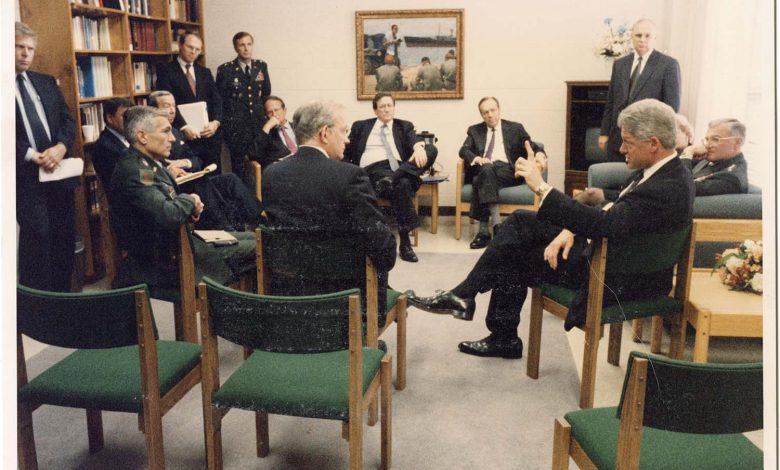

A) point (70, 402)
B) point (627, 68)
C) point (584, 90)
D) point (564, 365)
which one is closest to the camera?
point (70, 402)

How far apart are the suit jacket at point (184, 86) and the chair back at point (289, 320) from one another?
4.17 metres

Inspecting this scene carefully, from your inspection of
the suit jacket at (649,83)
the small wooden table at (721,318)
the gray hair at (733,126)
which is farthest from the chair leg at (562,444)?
the suit jacket at (649,83)

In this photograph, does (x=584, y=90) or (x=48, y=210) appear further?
(x=584, y=90)

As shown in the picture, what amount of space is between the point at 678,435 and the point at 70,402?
1.85 m

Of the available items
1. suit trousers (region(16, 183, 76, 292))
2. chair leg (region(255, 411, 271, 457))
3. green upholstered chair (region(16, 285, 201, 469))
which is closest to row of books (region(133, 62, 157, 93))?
suit trousers (region(16, 183, 76, 292))

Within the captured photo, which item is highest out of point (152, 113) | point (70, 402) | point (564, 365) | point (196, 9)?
point (196, 9)

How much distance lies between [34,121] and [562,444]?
3381 millimetres

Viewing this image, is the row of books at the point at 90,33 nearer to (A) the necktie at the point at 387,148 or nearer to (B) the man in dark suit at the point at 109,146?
(B) the man in dark suit at the point at 109,146

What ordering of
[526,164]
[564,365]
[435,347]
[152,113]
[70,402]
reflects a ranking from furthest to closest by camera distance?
[435,347] → [564,365] → [152,113] → [526,164] → [70,402]

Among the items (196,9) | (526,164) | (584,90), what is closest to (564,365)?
(526,164)

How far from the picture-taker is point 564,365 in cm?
352

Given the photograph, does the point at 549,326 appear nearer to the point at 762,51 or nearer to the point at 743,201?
the point at 743,201

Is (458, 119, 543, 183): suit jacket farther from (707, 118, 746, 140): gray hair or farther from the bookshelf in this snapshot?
the bookshelf

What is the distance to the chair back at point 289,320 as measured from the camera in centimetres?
195
